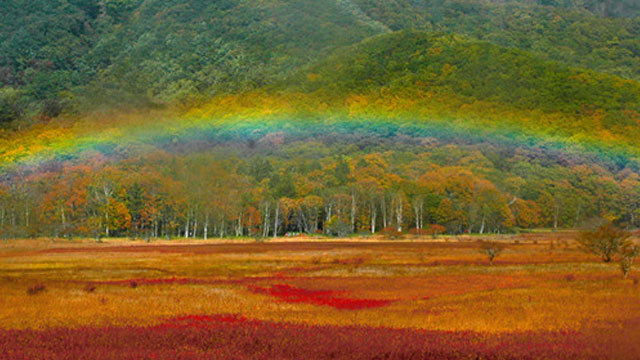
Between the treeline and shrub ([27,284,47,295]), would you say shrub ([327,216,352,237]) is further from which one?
shrub ([27,284,47,295])

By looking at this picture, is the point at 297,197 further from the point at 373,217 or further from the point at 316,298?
the point at 316,298

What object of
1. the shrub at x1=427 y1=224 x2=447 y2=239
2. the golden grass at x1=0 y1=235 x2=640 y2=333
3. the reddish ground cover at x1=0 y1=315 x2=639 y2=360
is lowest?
the shrub at x1=427 y1=224 x2=447 y2=239

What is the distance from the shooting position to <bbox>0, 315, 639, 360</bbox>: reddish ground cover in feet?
52.9

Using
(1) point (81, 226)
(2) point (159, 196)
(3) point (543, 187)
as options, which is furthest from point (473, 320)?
(3) point (543, 187)

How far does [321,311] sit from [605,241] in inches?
1496

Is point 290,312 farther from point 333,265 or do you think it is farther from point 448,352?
point 333,265

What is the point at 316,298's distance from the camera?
28672 mm

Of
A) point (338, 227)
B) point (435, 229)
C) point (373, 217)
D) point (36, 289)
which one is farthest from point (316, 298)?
point (373, 217)

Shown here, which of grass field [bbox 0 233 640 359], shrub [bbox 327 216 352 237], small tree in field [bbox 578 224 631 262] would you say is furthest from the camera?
shrub [bbox 327 216 352 237]

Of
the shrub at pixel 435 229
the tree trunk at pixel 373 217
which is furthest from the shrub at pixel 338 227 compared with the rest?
the shrub at pixel 435 229

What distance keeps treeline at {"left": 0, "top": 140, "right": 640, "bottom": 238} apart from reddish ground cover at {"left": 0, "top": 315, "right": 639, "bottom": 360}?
82.4 meters

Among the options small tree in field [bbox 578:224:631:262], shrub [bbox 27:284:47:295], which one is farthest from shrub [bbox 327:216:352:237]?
shrub [bbox 27:284:47:295]

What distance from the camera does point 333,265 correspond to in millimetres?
48469

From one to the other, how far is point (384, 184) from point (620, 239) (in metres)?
98.0
